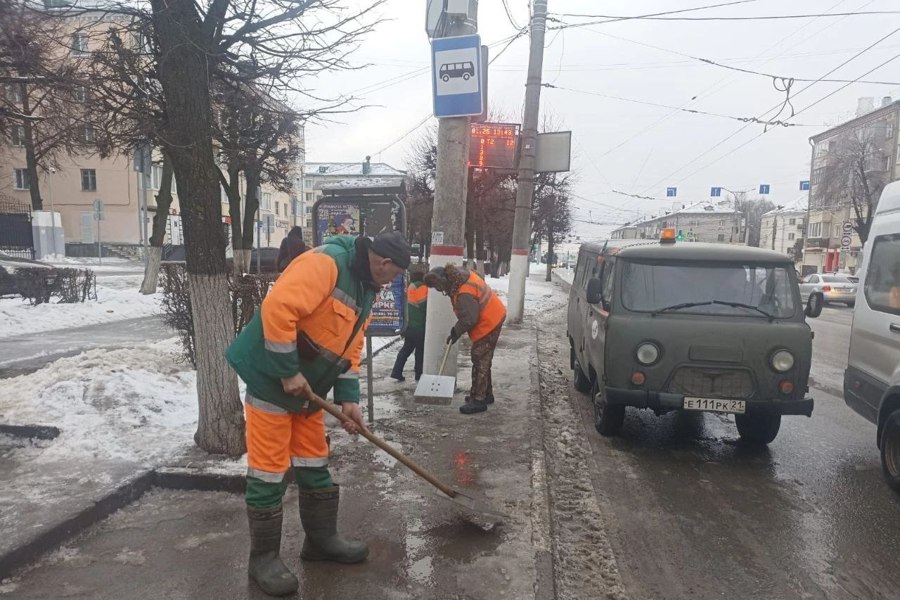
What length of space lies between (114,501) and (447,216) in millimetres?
4337

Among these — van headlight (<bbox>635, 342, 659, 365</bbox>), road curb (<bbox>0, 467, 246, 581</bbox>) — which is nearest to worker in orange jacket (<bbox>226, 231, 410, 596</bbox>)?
road curb (<bbox>0, 467, 246, 581</bbox>)

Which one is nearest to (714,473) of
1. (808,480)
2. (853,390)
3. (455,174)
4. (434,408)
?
(808,480)

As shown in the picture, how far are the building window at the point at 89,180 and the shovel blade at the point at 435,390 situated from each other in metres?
40.6

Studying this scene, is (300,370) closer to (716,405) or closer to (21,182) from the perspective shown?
(716,405)

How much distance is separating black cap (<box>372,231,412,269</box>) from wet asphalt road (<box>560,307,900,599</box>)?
214 cm

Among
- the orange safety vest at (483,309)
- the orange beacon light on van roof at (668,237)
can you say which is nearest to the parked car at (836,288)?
the orange beacon light on van roof at (668,237)

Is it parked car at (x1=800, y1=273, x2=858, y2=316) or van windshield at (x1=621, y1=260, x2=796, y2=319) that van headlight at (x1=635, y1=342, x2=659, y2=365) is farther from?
parked car at (x1=800, y1=273, x2=858, y2=316)

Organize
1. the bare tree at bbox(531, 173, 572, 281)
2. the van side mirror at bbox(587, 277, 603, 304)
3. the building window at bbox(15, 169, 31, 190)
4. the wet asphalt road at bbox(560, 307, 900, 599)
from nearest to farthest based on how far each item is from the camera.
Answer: the wet asphalt road at bbox(560, 307, 900, 599) < the van side mirror at bbox(587, 277, 603, 304) < the bare tree at bbox(531, 173, 572, 281) < the building window at bbox(15, 169, 31, 190)

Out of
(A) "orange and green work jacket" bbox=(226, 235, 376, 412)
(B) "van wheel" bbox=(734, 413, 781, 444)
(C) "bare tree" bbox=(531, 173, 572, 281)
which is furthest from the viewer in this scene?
(C) "bare tree" bbox=(531, 173, 572, 281)

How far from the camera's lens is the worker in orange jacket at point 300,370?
2.75 m

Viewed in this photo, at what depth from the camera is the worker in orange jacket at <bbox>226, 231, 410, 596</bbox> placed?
2746mm

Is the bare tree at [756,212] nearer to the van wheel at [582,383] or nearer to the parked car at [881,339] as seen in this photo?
the van wheel at [582,383]

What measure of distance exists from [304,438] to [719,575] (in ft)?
8.07

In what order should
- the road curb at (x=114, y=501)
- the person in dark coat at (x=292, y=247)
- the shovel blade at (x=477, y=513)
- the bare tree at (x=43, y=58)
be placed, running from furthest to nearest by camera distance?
the person in dark coat at (x=292, y=247)
the bare tree at (x=43, y=58)
the shovel blade at (x=477, y=513)
the road curb at (x=114, y=501)
